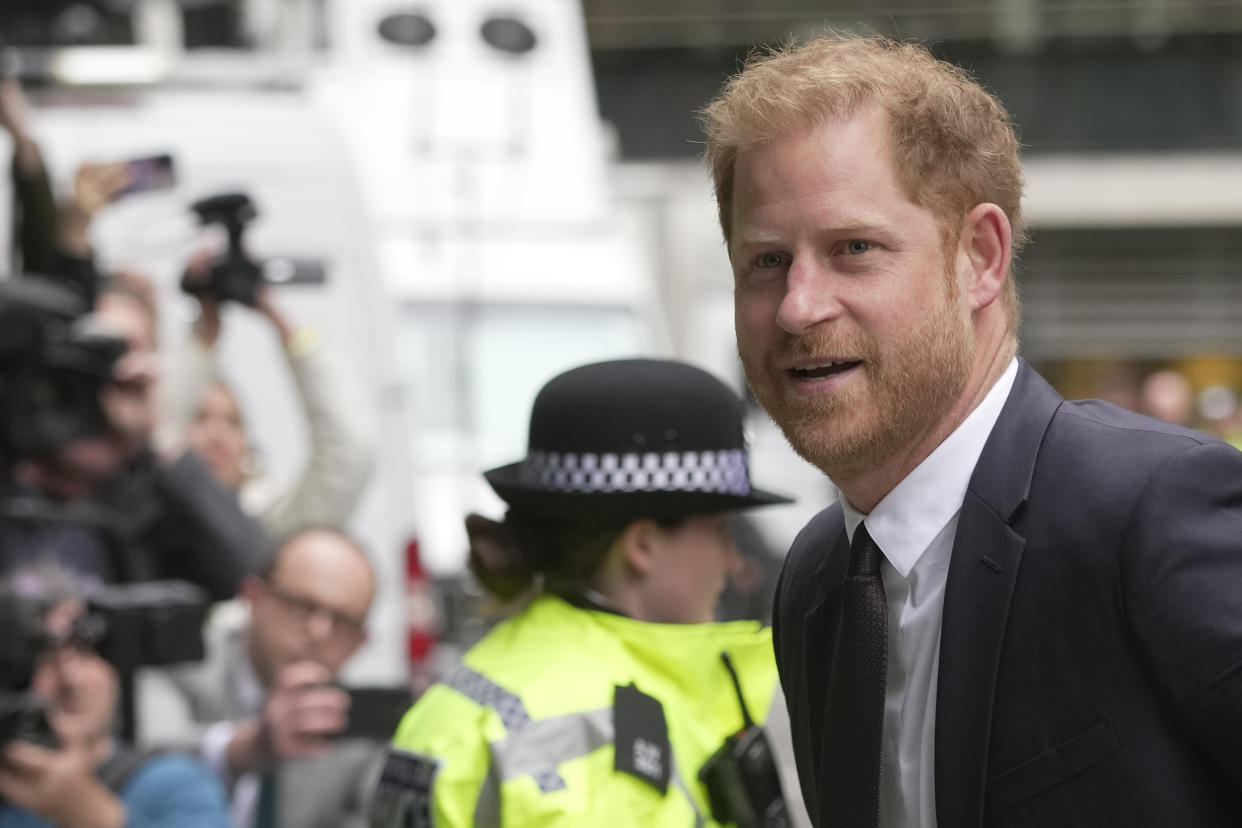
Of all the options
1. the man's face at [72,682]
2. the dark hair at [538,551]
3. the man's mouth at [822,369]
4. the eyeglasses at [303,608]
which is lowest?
the eyeglasses at [303,608]

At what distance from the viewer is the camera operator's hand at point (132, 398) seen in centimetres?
447

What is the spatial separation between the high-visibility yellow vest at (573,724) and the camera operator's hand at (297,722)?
144cm

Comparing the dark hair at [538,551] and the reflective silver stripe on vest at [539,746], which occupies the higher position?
the dark hair at [538,551]

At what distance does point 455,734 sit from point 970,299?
1.05m

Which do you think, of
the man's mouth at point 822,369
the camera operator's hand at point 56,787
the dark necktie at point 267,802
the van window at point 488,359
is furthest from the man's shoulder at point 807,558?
the van window at point 488,359

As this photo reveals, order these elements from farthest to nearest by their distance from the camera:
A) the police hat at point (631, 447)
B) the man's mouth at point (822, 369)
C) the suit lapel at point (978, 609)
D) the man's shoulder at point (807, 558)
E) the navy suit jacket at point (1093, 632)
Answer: the police hat at point (631, 447) < the man's shoulder at point (807, 558) < the man's mouth at point (822, 369) < the suit lapel at point (978, 609) < the navy suit jacket at point (1093, 632)

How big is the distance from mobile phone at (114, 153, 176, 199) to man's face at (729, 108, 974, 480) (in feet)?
11.5

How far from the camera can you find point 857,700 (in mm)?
1921

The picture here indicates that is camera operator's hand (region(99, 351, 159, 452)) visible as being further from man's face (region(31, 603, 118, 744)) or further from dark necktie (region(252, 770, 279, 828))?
dark necktie (region(252, 770, 279, 828))

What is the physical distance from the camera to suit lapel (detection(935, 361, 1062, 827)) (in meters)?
1.75

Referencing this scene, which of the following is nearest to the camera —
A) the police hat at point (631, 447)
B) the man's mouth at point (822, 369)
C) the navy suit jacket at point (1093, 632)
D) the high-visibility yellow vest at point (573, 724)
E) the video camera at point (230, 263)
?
the navy suit jacket at point (1093, 632)

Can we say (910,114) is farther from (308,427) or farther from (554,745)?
(308,427)

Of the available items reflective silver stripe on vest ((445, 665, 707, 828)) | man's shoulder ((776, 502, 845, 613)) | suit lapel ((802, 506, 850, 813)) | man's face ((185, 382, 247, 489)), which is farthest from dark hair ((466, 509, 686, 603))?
man's face ((185, 382, 247, 489))

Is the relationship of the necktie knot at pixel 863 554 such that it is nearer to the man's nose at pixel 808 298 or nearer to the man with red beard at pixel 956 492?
the man with red beard at pixel 956 492
